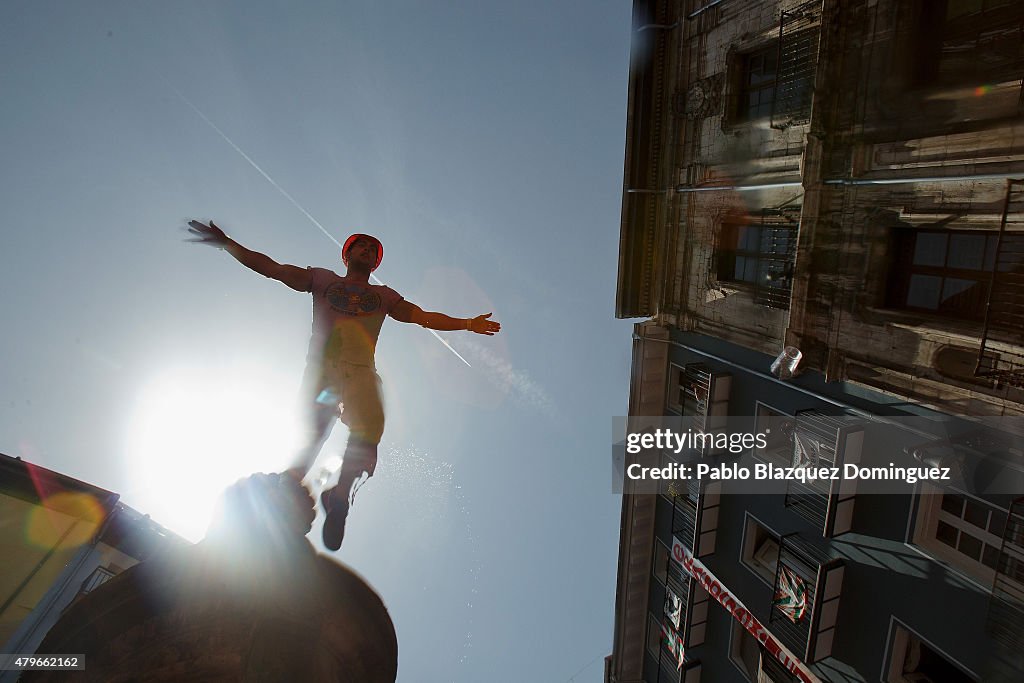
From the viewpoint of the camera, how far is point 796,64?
12.2 metres

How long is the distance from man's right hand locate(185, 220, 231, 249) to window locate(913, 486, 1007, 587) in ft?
47.0

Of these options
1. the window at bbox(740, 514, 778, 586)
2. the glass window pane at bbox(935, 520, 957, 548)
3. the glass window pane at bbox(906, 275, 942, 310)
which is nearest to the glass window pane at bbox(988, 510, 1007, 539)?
the glass window pane at bbox(935, 520, 957, 548)

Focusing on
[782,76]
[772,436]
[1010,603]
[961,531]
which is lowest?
[1010,603]

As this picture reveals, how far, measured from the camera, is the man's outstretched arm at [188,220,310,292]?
820 centimetres

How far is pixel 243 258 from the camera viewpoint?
8438mm

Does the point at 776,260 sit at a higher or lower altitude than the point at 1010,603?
higher

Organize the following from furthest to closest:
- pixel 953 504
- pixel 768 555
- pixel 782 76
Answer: pixel 768 555 < pixel 782 76 < pixel 953 504

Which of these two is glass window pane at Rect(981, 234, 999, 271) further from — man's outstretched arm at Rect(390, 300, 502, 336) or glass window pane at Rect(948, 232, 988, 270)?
man's outstretched arm at Rect(390, 300, 502, 336)

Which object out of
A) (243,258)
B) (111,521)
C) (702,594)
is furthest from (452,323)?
(111,521)

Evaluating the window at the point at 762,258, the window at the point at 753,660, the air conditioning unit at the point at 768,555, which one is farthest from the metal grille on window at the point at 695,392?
the window at the point at 753,660

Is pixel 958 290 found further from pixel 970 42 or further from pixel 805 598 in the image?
pixel 805 598

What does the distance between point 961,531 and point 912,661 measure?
322cm

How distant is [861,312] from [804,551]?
6.34m

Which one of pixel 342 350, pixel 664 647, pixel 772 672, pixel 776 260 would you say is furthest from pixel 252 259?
pixel 664 647
